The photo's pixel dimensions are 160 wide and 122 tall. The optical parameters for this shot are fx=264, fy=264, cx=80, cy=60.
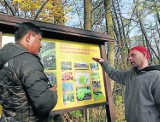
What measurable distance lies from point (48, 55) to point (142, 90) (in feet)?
4.78

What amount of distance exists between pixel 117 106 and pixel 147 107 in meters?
5.93

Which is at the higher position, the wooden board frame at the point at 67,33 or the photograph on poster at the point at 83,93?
the wooden board frame at the point at 67,33

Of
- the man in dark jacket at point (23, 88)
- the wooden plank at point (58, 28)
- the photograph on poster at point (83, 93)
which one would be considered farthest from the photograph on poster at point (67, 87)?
the man in dark jacket at point (23, 88)

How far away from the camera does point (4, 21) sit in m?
3.32

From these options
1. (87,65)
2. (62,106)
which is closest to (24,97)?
(62,106)

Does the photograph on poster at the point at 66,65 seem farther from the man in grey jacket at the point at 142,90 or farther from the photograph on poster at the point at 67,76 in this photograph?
the man in grey jacket at the point at 142,90

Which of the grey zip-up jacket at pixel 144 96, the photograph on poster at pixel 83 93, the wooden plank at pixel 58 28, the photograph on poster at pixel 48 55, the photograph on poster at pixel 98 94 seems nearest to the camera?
the wooden plank at pixel 58 28

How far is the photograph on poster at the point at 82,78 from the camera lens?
4.30 m

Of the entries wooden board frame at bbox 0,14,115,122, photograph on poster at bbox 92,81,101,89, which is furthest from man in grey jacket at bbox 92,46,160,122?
wooden board frame at bbox 0,14,115,122

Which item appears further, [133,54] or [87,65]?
[87,65]

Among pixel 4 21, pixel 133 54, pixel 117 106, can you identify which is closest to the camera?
pixel 4 21

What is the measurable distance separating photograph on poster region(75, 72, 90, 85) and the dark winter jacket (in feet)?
5.40

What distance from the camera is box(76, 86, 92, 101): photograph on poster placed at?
4273 millimetres

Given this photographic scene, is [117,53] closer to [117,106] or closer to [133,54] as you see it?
[117,106]
